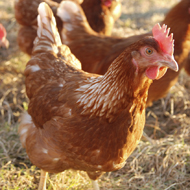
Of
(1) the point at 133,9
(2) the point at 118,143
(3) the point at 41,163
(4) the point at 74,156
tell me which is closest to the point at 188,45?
(2) the point at 118,143

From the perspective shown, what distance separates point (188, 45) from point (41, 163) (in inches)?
77.8

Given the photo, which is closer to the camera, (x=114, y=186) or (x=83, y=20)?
(x=114, y=186)

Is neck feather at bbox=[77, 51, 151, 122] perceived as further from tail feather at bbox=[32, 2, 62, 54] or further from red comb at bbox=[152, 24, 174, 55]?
tail feather at bbox=[32, 2, 62, 54]

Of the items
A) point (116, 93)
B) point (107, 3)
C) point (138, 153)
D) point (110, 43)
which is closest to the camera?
point (116, 93)

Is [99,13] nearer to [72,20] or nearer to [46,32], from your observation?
[72,20]

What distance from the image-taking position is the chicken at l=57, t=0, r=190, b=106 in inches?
103

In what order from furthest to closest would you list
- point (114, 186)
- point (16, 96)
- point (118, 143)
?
point (16, 96) < point (114, 186) < point (118, 143)

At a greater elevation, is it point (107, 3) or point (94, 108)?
point (107, 3)

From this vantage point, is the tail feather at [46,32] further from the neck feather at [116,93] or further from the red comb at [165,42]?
the red comb at [165,42]

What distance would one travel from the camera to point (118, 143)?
5.34ft

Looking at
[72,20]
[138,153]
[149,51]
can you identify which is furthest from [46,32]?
[138,153]

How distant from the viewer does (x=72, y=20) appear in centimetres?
288

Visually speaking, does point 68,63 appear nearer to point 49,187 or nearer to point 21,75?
point 49,187

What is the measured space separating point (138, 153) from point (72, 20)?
68.4 inches
